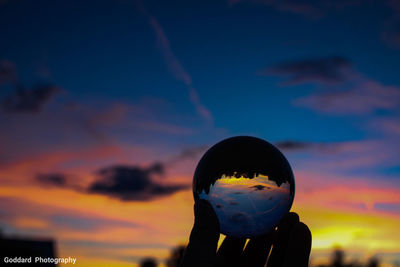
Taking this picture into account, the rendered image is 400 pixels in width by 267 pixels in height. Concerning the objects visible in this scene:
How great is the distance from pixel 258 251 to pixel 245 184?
167 centimetres

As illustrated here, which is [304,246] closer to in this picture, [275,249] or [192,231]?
[275,249]

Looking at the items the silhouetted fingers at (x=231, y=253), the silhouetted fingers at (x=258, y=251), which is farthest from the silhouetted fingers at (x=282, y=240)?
the silhouetted fingers at (x=231, y=253)

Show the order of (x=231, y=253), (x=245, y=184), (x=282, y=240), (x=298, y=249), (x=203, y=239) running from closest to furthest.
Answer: (x=203, y=239)
(x=245, y=184)
(x=298, y=249)
(x=282, y=240)
(x=231, y=253)

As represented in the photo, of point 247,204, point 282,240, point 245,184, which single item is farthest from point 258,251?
point 245,184

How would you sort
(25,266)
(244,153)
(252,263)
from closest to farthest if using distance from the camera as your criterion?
(244,153) → (252,263) → (25,266)

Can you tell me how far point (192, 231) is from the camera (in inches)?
224

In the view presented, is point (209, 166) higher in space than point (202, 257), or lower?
higher

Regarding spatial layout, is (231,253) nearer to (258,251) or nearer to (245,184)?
Result: (258,251)

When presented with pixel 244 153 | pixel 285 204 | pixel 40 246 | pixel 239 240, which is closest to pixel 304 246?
→ pixel 285 204

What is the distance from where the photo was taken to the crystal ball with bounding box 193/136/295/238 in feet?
19.4

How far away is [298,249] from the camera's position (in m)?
6.29

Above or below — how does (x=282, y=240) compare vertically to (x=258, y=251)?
above

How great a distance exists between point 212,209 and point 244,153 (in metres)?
0.97

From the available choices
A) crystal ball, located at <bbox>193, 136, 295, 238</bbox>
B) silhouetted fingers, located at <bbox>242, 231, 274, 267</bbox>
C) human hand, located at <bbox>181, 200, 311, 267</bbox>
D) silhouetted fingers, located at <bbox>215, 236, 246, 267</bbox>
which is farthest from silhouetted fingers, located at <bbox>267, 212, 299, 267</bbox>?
silhouetted fingers, located at <bbox>215, 236, 246, 267</bbox>
